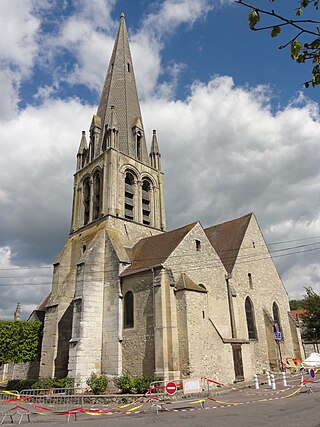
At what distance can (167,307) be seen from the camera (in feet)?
55.7

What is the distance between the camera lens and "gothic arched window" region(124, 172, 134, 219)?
85.1 feet

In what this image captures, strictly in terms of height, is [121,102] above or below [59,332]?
above

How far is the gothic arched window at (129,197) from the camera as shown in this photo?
25938 mm

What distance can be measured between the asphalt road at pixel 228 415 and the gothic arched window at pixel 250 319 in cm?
814

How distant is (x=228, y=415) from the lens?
970cm

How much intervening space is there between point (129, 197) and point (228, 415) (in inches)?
752

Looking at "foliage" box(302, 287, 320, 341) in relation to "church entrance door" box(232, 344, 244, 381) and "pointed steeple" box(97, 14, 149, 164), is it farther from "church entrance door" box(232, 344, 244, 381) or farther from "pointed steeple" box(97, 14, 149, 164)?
"pointed steeple" box(97, 14, 149, 164)

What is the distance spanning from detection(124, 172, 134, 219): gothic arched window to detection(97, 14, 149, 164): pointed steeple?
2115mm

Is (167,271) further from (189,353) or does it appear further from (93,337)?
(93,337)

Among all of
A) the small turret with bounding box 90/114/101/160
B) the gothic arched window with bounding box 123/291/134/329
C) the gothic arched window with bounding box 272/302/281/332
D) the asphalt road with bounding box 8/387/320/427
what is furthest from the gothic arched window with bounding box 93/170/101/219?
the asphalt road with bounding box 8/387/320/427

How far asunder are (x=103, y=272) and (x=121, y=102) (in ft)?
56.1

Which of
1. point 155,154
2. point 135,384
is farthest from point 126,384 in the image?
point 155,154

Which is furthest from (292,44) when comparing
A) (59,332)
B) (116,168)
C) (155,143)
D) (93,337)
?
(155,143)

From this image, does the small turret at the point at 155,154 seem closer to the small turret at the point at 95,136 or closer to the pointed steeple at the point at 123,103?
the pointed steeple at the point at 123,103
